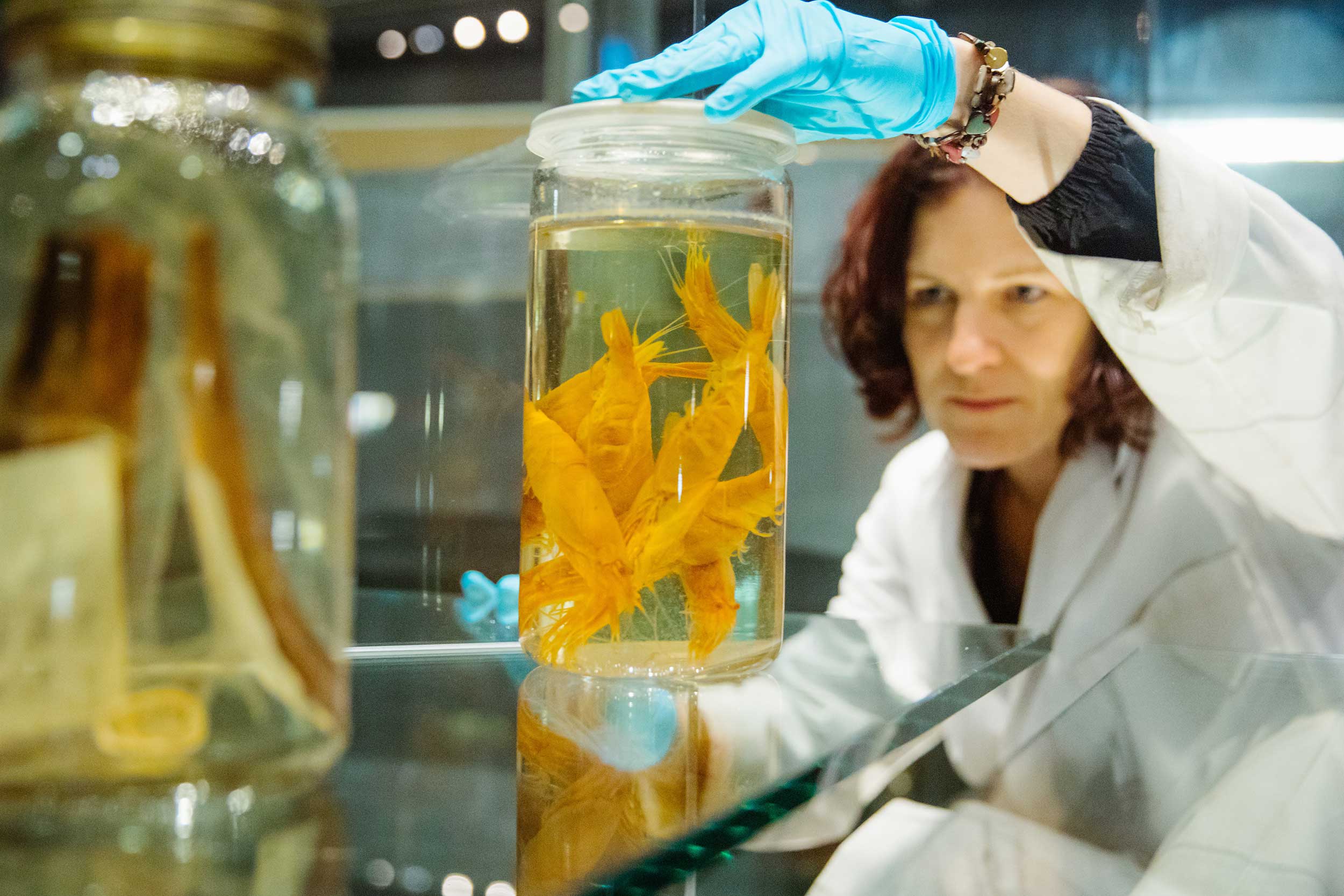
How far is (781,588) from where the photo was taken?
1.71ft

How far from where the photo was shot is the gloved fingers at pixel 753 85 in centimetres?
43

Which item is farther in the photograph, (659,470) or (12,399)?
(659,470)

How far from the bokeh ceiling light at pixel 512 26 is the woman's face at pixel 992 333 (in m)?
0.45

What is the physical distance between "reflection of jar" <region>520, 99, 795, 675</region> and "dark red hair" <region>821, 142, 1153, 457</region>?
664mm

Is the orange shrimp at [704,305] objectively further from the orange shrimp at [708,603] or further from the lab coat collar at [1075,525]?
the lab coat collar at [1075,525]

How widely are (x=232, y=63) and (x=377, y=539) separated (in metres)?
0.73

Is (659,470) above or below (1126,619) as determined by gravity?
above

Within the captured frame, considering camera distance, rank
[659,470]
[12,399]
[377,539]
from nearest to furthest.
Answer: [12,399] → [659,470] → [377,539]

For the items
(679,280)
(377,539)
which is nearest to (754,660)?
(679,280)

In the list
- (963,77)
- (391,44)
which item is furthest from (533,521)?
(391,44)

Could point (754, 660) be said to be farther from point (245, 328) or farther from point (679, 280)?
point (245, 328)

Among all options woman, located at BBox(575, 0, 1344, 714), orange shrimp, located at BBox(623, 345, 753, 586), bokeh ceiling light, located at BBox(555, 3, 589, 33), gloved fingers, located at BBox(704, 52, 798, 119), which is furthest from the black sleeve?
bokeh ceiling light, located at BBox(555, 3, 589, 33)

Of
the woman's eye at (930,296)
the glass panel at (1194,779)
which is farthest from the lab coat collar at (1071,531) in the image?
the glass panel at (1194,779)

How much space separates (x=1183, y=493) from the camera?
100cm
